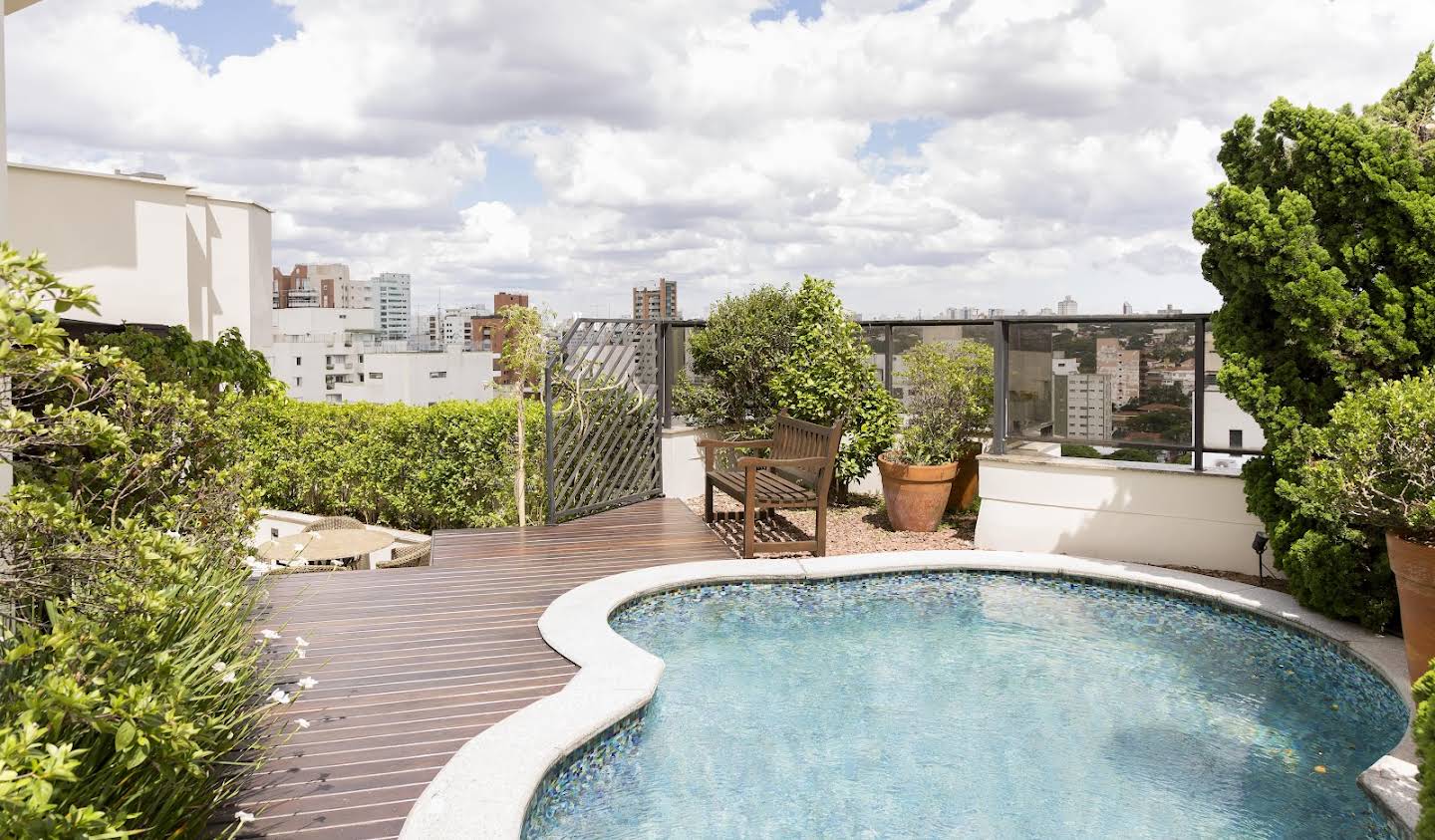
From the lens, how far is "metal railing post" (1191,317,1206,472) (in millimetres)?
6691

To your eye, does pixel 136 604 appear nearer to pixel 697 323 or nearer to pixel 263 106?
pixel 697 323

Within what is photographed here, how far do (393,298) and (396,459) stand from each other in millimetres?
115555

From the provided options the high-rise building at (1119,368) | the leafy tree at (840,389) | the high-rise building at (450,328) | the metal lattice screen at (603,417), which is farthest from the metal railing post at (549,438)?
the high-rise building at (450,328)

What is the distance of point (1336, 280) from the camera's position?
5438mm

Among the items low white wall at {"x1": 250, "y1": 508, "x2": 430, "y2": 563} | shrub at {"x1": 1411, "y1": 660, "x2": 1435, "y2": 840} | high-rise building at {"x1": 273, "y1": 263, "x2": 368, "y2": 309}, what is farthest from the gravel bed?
high-rise building at {"x1": 273, "y1": 263, "x2": 368, "y2": 309}

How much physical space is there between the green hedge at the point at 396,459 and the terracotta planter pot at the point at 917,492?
3.27 meters

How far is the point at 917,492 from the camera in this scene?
314 inches

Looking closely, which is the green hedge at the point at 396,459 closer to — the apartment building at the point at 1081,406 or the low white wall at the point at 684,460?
the low white wall at the point at 684,460

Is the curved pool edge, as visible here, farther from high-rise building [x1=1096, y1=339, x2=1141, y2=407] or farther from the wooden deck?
high-rise building [x1=1096, y1=339, x2=1141, y2=407]

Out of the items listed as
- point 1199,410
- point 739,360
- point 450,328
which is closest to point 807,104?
point 739,360

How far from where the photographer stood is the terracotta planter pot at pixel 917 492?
7926mm

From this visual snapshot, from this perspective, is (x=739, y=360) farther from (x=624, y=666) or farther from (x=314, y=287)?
(x=314, y=287)

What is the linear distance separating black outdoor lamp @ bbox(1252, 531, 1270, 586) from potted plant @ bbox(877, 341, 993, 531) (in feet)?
7.87

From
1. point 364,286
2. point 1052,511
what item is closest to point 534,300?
point 1052,511
